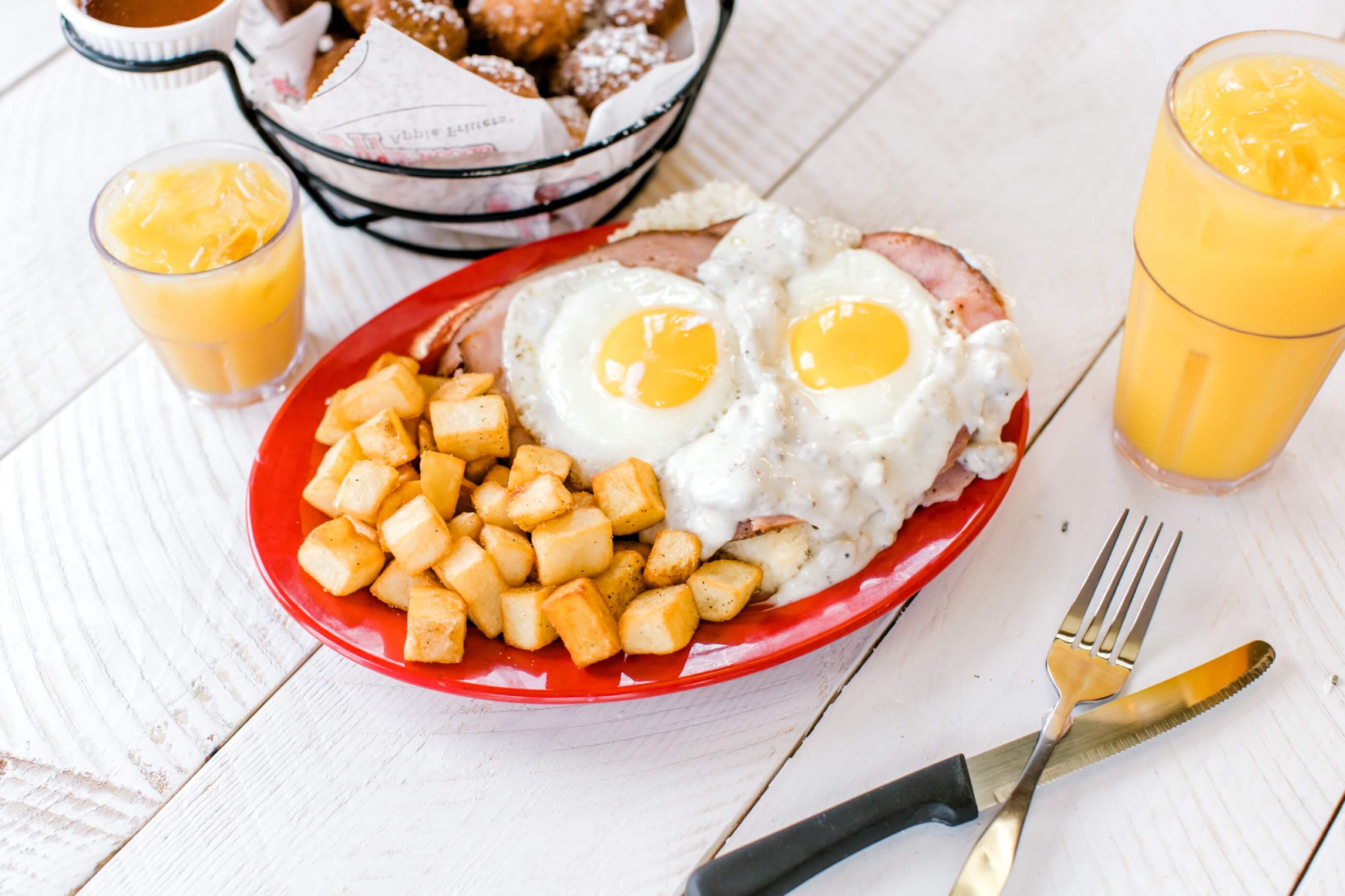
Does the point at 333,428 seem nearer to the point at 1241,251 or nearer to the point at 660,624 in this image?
the point at 660,624

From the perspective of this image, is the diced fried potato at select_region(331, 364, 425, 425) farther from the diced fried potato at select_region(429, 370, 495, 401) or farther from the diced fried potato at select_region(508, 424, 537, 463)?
the diced fried potato at select_region(508, 424, 537, 463)

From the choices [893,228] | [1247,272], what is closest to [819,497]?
[1247,272]

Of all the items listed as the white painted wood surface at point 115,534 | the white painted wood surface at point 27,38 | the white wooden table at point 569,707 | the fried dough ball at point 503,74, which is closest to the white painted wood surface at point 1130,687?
the white wooden table at point 569,707

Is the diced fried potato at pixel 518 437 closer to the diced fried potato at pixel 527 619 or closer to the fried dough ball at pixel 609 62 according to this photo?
the diced fried potato at pixel 527 619

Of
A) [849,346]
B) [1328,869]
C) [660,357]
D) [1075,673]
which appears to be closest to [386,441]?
[660,357]

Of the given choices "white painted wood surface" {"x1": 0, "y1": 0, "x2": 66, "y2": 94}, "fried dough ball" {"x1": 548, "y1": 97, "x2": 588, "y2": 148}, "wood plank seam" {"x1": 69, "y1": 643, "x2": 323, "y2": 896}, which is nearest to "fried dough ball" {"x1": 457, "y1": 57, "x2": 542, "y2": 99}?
"fried dough ball" {"x1": 548, "y1": 97, "x2": 588, "y2": 148}

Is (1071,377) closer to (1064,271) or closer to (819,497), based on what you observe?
(1064,271)

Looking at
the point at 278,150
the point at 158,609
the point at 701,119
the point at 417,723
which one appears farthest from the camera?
the point at 701,119
